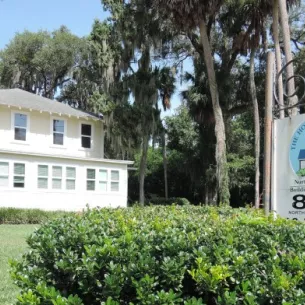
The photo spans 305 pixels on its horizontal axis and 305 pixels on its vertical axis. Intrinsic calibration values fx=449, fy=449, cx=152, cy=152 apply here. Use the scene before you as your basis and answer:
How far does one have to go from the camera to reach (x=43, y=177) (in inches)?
895

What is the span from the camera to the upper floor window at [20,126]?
78.1ft

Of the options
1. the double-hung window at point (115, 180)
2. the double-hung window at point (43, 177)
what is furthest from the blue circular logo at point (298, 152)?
the double-hung window at point (115, 180)

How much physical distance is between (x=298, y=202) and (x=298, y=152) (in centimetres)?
56

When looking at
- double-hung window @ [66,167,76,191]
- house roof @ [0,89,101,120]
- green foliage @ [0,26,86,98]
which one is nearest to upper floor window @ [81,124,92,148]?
house roof @ [0,89,101,120]

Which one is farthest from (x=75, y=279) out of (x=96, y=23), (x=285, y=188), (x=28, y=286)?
(x=96, y=23)

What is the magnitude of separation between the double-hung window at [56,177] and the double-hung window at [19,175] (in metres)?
1.60

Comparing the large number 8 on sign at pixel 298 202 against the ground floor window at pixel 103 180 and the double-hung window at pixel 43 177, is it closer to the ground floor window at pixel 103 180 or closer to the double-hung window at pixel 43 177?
the double-hung window at pixel 43 177

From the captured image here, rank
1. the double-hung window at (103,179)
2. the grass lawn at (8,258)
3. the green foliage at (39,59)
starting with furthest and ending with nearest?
the green foliage at (39,59) → the double-hung window at (103,179) → the grass lawn at (8,258)

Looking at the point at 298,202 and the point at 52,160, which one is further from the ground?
the point at 52,160

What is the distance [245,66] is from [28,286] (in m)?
27.9

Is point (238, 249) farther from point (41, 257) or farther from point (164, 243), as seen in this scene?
point (41, 257)

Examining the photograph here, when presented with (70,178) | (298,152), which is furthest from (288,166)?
(70,178)

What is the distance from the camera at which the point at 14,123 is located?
23734mm

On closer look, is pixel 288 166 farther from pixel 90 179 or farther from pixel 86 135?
pixel 86 135
